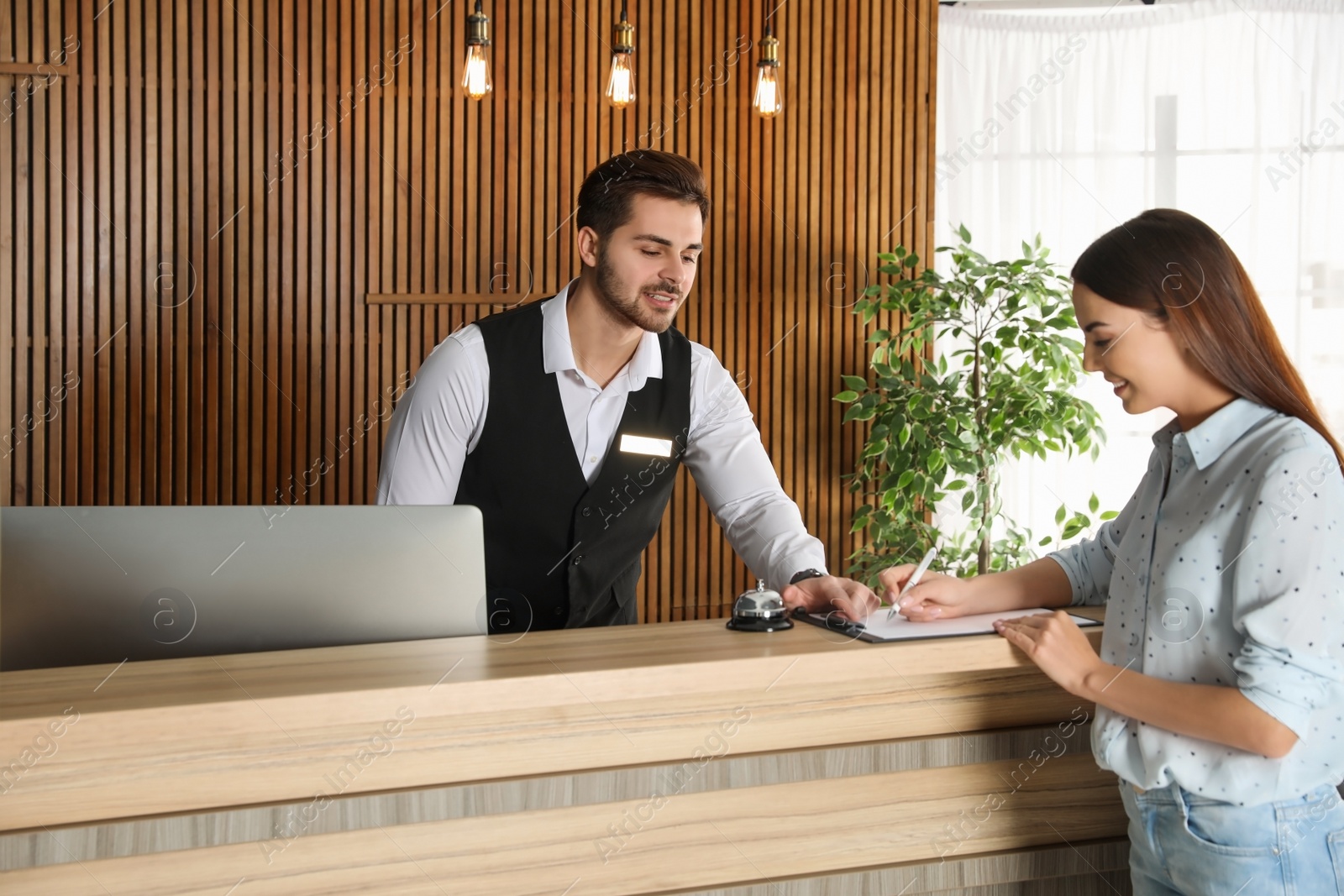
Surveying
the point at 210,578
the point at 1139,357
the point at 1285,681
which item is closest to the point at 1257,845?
the point at 1285,681

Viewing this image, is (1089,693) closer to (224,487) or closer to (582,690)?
(582,690)

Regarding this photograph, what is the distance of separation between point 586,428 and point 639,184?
0.62 metres

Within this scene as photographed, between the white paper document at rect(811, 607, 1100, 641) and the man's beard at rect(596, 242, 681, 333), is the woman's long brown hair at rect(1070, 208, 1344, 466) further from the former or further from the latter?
the man's beard at rect(596, 242, 681, 333)

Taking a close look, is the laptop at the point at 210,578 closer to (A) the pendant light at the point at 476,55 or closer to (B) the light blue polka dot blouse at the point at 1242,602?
(B) the light blue polka dot blouse at the point at 1242,602

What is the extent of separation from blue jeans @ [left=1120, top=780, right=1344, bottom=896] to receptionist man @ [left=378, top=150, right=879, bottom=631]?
1.15 meters

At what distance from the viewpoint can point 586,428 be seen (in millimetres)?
2736

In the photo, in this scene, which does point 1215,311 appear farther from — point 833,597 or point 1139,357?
point 833,597

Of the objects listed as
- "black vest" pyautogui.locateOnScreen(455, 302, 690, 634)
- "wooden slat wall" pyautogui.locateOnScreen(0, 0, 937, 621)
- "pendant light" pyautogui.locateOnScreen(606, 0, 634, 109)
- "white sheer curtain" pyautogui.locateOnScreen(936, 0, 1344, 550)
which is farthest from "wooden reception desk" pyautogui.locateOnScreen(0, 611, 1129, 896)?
"white sheer curtain" pyautogui.locateOnScreen(936, 0, 1344, 550)

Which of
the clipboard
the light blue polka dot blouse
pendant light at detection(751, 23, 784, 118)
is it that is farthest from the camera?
pendant light at detection(751, 23, 784, 118)

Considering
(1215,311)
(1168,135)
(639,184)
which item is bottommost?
(1215,311)

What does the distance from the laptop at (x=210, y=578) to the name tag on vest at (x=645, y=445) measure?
1.11 metres

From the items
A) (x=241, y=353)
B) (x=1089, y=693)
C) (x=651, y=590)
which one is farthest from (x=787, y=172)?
(x=1089, y=693)

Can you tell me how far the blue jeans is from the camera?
4.62 ft

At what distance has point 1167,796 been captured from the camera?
4.88ft
